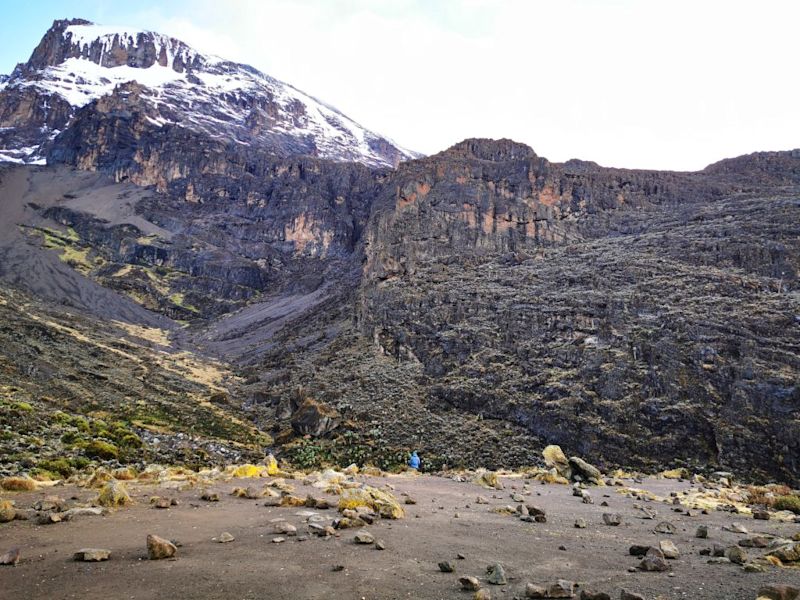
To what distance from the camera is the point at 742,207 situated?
241 feet

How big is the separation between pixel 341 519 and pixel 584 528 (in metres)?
5.79

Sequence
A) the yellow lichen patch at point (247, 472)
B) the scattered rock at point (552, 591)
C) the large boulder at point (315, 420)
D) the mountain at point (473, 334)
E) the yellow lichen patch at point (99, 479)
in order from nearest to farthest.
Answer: the scattered rock at point (552, 591) → the yellow lichen patch at point (99, 479) → the yellow lichen patch at point (247, 472) → the mountain at point (473, 334) → the large boulder at point (315, 420)

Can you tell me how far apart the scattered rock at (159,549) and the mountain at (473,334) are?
13522 millimetres

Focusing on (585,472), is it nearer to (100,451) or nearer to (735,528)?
(735,528)

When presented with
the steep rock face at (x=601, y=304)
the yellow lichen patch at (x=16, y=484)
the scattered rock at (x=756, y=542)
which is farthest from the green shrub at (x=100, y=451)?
the steep rock face at (x=601, y=304)

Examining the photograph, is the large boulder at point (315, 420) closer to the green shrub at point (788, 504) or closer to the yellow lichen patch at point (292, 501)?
the yellow lichen patch at point (292, 501)

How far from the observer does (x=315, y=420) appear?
45375 mm

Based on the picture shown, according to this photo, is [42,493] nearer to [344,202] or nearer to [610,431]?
[610,431]

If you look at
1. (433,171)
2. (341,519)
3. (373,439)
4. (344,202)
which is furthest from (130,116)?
(341,519)

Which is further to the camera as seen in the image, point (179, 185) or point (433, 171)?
point (179, 185)

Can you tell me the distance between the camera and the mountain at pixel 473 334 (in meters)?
38.1

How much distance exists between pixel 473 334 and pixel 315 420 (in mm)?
19943

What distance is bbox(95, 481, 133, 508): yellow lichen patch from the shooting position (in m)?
12.0

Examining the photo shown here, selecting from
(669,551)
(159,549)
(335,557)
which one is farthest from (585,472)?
(159,549)
